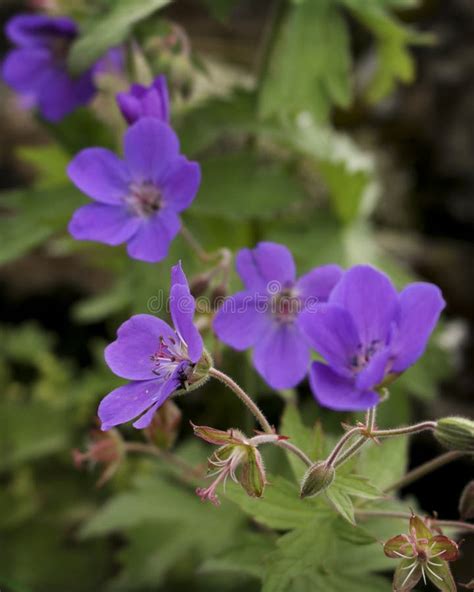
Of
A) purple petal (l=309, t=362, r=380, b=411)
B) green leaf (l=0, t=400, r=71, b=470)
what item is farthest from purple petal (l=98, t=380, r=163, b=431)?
green leaf (l=0, t=400, r=71, b=470)

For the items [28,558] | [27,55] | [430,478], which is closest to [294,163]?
[27,55]

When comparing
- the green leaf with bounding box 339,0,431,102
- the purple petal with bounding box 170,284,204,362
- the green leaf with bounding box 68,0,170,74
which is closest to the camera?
the purple petal with bounding box 170,284,204,362

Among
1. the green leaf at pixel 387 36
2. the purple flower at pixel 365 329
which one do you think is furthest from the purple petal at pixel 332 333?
the green leaf at pixel 387 36

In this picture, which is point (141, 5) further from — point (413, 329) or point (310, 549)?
point (310, 549)

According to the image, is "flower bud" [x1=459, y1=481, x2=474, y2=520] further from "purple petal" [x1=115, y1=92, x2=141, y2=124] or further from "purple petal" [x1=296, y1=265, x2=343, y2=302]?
"purple petal" [x1=115, y1=92, x2=141, y2=124]

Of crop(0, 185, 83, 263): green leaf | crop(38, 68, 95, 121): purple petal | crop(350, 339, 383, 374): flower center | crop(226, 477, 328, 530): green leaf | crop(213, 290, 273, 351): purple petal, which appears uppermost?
crop(350, 339, 383, 374): flower center

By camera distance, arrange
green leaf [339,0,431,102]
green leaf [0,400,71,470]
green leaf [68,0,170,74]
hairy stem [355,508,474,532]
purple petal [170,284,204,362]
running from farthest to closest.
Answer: green leaf [0,400,71,470] → green leaf [339,0,431,102] → green leaf [68,0,170,74] → hairy stem [355,508,474,532] → purple petal [170,284,204,362]
